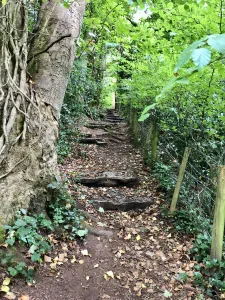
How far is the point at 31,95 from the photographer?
3.41 m

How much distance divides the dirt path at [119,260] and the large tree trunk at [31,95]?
814 millimetres

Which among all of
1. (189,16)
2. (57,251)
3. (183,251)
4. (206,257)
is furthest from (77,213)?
Result: (189,16)

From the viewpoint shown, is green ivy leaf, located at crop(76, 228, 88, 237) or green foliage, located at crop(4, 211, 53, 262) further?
green ivy leaf, located at crop(76, 228, 88, 237)

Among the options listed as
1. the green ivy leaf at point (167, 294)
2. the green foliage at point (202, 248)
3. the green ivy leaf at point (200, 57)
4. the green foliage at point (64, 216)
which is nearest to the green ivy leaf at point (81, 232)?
the green foliage at point (64, 216)

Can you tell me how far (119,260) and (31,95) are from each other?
2551 mm

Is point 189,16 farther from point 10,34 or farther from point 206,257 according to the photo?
point 206,257

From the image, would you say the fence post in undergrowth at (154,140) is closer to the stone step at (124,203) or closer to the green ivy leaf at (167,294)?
the stone step at (124,203)

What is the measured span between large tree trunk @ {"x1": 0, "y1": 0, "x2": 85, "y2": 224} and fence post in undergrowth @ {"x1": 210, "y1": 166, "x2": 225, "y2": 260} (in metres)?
2.20

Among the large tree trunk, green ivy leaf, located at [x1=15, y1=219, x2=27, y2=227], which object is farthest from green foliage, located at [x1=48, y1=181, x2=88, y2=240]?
green ivy leaf, located at [x1=15, y1=219, x2=27, y2=227]

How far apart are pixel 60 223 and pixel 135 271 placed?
→ 116cm

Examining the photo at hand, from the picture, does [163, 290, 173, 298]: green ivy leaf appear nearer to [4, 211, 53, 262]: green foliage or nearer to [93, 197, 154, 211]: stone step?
[4, 211, 53, 262]: green foliage

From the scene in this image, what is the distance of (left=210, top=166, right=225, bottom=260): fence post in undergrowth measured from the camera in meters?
2.95

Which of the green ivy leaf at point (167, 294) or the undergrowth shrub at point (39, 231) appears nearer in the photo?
the undergrowth shrub at point (39, 231)

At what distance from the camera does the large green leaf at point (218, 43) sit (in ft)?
2.87
